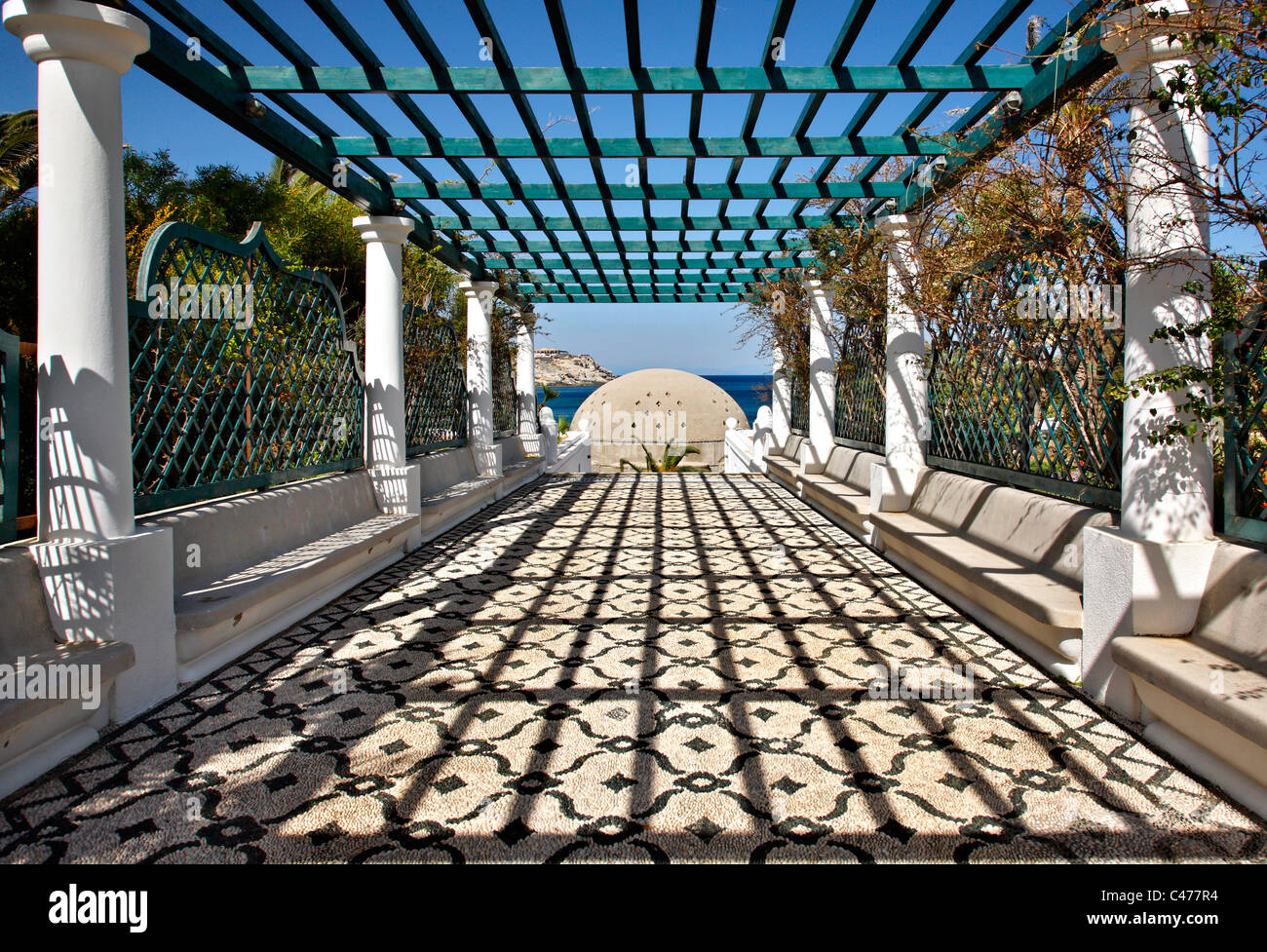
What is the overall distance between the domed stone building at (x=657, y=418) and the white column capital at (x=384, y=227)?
12.2 metres

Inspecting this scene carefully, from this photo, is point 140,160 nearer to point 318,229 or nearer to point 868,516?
point 318,229

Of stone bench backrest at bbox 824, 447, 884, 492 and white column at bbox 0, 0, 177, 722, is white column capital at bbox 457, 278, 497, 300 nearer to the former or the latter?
stone bench backrest at bbox 824, 447, 884, 492

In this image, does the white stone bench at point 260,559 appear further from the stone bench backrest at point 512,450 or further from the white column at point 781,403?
the white column at point 781,403

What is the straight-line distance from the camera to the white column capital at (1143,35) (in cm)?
289

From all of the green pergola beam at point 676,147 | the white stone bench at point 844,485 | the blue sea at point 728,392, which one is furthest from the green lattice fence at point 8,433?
the blue sea at point 728,392

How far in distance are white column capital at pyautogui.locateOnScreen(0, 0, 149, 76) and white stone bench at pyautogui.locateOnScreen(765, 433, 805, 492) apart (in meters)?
9.11

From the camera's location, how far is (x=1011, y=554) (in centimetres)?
467

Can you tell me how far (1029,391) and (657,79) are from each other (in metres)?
3.18

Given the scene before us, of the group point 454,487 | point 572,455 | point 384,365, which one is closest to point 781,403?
point 572,455

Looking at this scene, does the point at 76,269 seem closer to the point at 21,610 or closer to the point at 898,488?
the point at 21,610

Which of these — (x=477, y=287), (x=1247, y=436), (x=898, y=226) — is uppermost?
(x=477, y=287)

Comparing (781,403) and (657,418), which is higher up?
(781,403)

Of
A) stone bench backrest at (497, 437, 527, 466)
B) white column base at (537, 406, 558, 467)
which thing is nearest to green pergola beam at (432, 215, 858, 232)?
stone bench backrest at (497, 437, 527, 466)
